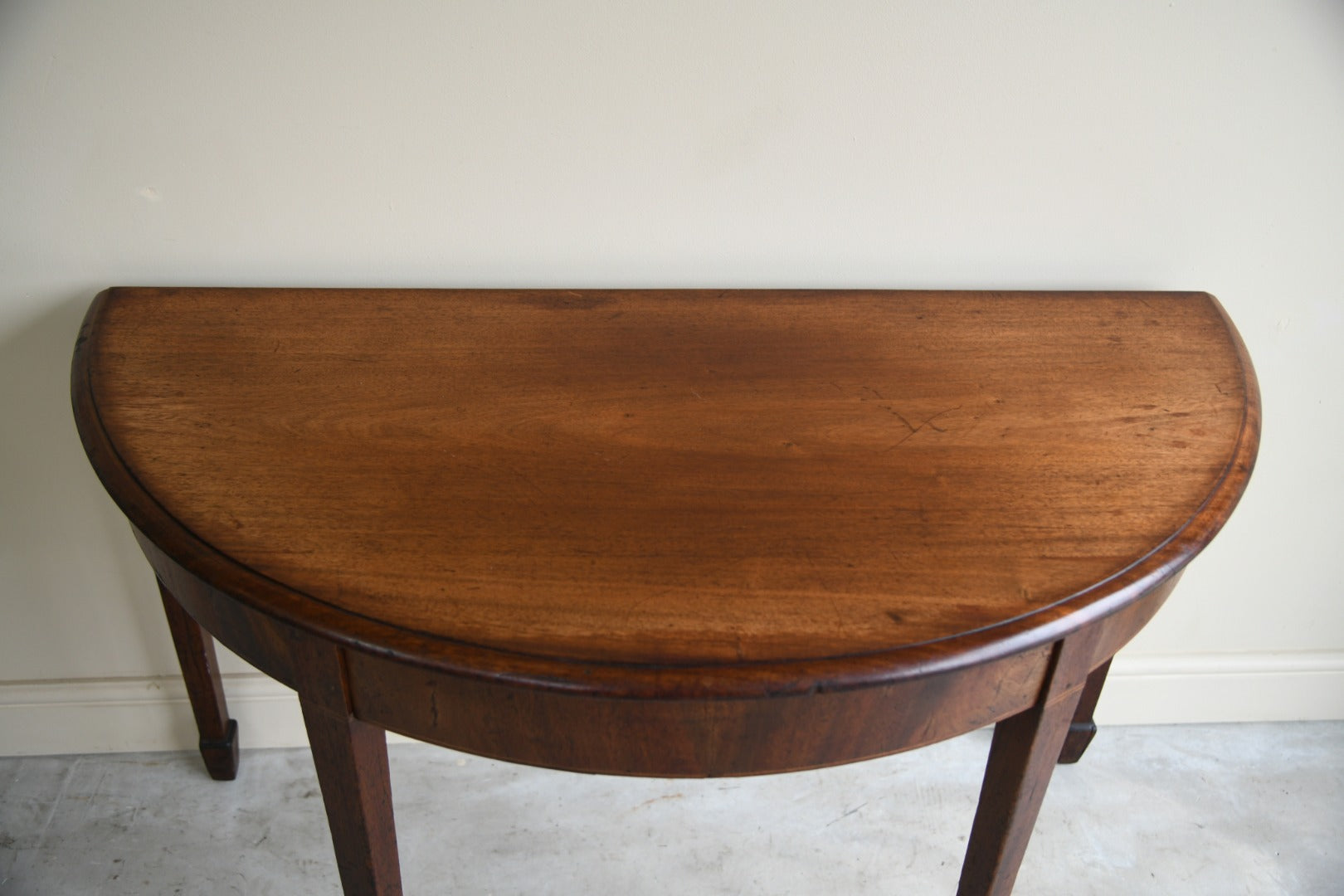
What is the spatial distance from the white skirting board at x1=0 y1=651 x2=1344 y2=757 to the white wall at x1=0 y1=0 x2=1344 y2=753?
0.41 meters

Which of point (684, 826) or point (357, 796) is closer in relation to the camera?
point (357, 796)

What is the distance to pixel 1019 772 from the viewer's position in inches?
37.3

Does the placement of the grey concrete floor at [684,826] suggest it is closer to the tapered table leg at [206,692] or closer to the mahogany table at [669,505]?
the tapered table leg at [206,692]

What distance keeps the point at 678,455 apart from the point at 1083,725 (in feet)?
3.48

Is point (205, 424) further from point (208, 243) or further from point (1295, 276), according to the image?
point (1295, 276)

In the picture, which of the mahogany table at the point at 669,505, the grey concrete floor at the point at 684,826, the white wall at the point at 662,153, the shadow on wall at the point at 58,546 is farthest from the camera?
the grey concrete floor at the point at 684,826

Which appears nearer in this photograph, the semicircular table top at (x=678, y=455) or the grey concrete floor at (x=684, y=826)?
the semicircular table top at (x=678, y=455)

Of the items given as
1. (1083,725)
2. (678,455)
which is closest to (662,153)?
(678,455)

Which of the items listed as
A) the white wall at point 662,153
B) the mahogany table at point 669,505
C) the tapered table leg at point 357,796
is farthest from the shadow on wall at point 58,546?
the tapered table leg at point 357,796

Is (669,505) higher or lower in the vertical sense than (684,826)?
higher

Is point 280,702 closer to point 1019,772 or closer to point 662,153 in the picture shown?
point 662,153

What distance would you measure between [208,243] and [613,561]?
792 millimetres

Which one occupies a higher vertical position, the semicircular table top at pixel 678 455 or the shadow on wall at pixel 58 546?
the semicircular table top at pixel 678 455

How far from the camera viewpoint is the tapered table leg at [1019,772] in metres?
0.87
